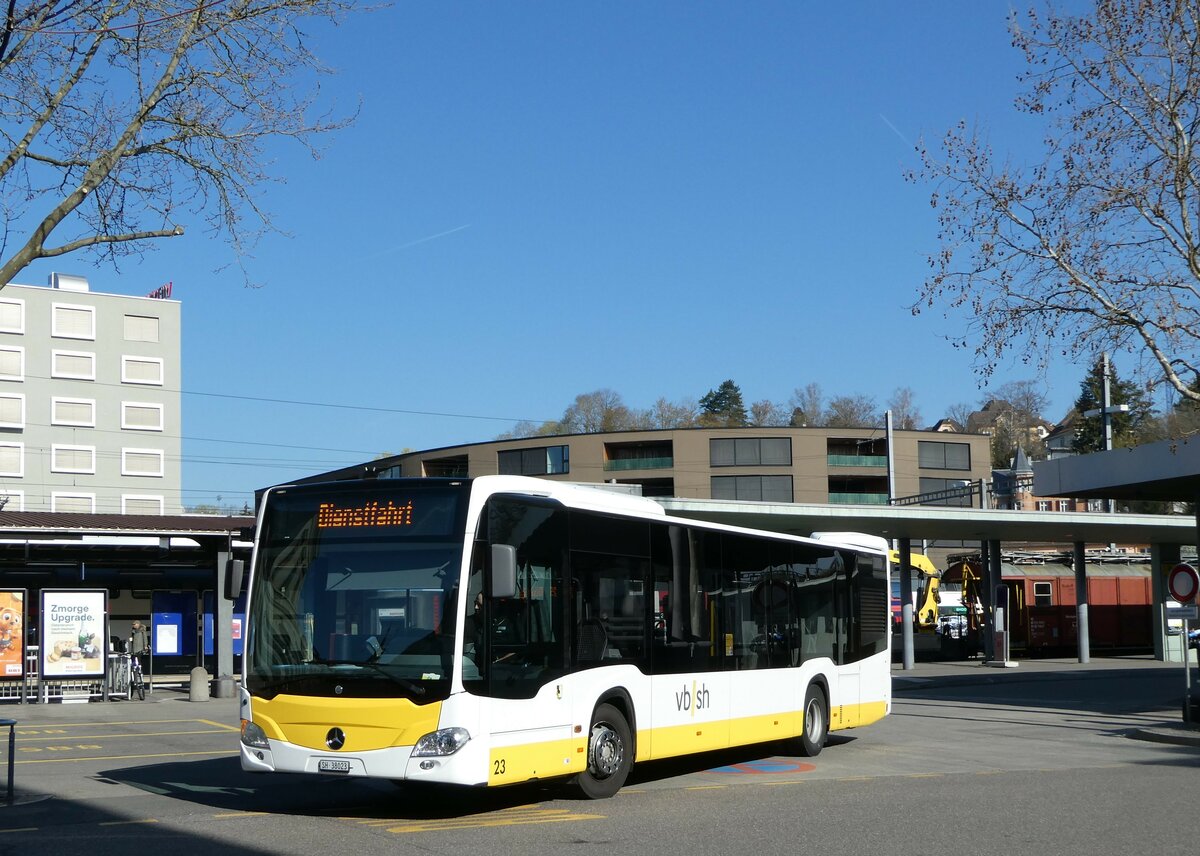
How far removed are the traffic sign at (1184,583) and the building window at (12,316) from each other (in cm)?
8617

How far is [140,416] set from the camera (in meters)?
99.9

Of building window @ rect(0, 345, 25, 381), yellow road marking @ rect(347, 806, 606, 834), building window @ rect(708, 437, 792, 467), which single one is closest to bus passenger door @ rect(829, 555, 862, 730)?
yellow road marking @ rect(347, 806, 606, 834)

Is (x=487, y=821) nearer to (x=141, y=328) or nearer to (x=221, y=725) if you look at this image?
(x=221, y=725)

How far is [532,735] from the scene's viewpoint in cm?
1196

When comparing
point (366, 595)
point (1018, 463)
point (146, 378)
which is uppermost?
point (146, 378)

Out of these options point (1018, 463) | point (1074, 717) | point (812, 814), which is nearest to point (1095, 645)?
point (1018, 463)

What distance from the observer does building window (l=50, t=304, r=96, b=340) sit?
9506 cm

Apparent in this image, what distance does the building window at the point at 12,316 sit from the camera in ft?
303

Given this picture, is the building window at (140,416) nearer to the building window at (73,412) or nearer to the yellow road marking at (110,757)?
the building window at (73,412)

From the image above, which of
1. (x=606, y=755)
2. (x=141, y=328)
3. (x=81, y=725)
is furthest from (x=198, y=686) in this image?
(x=141, y=328)

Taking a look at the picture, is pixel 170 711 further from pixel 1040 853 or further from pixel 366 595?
pixel 1040 853

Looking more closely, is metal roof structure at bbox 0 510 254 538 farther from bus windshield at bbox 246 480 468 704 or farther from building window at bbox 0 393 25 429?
building window at bbox 0 393 25 429

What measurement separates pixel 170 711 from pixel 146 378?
77.7m

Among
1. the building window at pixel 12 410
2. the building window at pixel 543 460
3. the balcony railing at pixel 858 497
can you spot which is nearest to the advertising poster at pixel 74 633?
the building window at pixel 543 460
